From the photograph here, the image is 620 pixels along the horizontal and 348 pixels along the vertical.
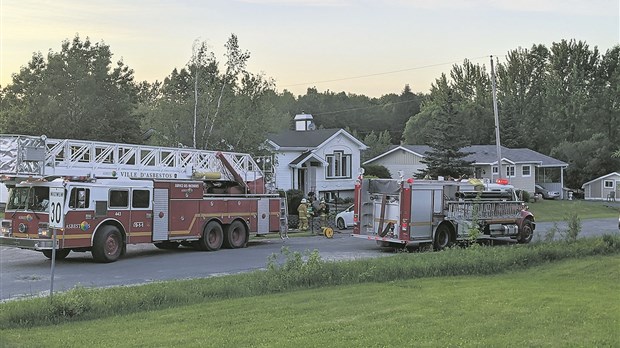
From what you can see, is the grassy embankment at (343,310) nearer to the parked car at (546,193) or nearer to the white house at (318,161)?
the white house at (318,161)

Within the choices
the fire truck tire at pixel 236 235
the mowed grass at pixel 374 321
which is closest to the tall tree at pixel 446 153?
the fire truck tire at pixel 236 235

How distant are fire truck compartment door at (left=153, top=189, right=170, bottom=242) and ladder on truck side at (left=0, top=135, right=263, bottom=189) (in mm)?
821

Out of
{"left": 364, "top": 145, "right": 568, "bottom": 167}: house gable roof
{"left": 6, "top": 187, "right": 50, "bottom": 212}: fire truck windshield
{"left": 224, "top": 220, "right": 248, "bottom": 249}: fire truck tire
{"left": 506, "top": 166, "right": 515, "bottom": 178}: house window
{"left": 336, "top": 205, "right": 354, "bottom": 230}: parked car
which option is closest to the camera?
{"left": 6, "top": 187, "right": 50, "bottom": 212}: fire truck windshield

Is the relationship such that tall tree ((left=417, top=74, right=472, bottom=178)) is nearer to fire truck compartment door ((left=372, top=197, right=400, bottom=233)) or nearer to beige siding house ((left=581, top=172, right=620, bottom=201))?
beige siding house ((left=581, top=172, right=620, bottom=201))

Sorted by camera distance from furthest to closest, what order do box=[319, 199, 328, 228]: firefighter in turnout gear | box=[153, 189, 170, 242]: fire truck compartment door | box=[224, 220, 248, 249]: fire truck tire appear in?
box=[319, 199, 328, 228]: firefighter in turnout gear → box=[224, 220, 248, 249]: fire truck tire → box=[153, 189, 170, 242]: fire truck compartment door

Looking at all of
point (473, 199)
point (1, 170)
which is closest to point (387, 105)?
point (473, 199)

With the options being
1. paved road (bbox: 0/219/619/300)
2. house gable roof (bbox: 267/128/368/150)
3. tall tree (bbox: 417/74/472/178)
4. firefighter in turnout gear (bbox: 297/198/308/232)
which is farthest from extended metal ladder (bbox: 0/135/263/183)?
tall tree (bbox: 417/74/472/178)

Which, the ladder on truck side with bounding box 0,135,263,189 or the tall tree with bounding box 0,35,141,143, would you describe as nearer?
the ladder on truck side with bounding box 0,135,263,189

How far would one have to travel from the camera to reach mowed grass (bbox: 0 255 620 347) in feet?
23.4

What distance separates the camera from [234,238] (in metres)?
22.6

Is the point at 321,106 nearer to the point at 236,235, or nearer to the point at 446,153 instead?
the point at 446,153

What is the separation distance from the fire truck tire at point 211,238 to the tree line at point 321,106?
8.11m

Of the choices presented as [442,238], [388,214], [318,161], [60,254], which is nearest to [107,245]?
[60,254]

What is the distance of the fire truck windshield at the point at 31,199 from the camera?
1709cm
